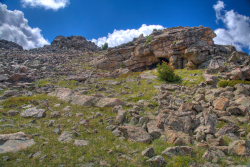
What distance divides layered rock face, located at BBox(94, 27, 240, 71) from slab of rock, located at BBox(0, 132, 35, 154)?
33567 millimetres

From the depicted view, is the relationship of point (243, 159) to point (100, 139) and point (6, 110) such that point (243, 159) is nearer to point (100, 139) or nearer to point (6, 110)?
point (100, 139)

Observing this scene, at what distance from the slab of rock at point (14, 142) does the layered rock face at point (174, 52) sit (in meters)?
33.6

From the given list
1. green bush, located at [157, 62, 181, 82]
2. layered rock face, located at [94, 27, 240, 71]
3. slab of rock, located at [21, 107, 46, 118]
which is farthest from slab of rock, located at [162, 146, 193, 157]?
layered rock face, located at [94, 27, 240, 71]

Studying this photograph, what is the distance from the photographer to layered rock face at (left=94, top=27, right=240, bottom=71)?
1449 inches

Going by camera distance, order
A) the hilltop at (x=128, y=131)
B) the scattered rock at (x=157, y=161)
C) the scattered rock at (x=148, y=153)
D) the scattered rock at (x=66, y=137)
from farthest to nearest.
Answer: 1. the scattered rock at (x=66, y=137)
2. the scattered rock at (x=148, y=153)
3. the hilltop at (x=128, y=131)
4. the scattered rock at (x=157, y=161)

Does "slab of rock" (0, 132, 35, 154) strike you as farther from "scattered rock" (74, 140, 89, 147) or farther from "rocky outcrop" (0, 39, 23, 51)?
"rocky outcrop" (0, 39, 23, 51)

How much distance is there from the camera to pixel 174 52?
40.2 m

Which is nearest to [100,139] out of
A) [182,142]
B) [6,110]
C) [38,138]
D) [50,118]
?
[38,138]

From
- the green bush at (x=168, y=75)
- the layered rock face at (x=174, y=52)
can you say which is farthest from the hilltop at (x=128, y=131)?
the layered rock face at (x=174, y=52)

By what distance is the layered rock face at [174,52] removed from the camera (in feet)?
121

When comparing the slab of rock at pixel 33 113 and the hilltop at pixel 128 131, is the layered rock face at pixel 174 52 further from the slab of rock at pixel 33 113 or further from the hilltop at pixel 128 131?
the slab of rock at pixel 33 113

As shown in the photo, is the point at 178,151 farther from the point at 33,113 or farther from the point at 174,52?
the point at 174,52

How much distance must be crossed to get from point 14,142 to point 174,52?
3702 centimetres

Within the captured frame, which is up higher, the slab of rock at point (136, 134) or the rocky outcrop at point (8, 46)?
the rocky outcrop at point (8, 46)
